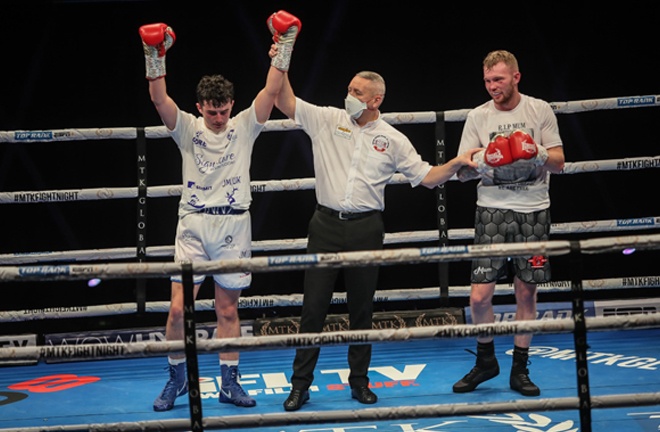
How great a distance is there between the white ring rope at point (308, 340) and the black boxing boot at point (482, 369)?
1827mm

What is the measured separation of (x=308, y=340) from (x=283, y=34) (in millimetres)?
1919

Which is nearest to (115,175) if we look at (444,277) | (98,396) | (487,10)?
(98,396)

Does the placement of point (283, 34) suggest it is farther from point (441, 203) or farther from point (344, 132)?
point (441, 203)

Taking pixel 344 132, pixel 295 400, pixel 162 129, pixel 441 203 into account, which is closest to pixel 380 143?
pixel 344 132

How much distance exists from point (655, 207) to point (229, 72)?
3.13 m

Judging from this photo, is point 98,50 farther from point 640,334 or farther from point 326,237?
point 640,334

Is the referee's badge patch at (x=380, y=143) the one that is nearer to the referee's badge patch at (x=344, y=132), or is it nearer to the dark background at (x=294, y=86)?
the referee's badge patch at (x=344, y=132)

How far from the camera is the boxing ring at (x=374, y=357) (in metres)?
2.70

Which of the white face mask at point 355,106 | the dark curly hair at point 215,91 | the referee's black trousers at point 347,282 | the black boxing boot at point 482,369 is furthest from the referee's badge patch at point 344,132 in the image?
the black boxing boot at point 482,369

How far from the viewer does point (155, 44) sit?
4109 millimetres

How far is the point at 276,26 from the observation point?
4191 mm

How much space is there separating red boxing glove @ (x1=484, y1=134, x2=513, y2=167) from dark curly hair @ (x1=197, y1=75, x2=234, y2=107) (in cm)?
124

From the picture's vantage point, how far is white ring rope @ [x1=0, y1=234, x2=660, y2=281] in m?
2.64

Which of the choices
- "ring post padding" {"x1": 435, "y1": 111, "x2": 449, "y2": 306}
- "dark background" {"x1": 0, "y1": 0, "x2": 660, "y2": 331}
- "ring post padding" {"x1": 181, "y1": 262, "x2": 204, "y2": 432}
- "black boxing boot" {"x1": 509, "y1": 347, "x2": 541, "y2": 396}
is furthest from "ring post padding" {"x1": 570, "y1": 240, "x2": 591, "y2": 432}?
"dark background" {"x1": 0, "y1": 0, "x2": 660, "y2": 331}
